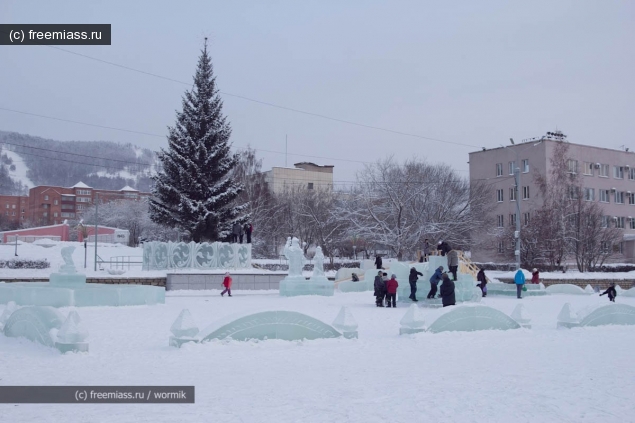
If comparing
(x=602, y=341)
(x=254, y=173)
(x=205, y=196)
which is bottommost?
(x=602, y=341)

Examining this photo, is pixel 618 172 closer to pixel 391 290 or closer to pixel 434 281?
pixel 434 281

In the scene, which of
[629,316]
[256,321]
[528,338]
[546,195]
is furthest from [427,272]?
[546,195]

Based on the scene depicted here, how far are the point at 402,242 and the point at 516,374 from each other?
38.3 m

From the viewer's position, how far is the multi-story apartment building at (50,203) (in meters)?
120

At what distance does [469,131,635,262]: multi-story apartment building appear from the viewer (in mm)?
57312

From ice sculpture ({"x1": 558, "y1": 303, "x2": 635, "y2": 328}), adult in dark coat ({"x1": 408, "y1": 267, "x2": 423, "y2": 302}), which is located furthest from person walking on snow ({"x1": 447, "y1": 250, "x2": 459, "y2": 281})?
ice sculpture ({"x1": 558, "y1": 303, "x2": 635, "y2": 328})

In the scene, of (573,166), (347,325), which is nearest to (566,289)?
(347,325)

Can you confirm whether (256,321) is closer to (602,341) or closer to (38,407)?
(38,407)

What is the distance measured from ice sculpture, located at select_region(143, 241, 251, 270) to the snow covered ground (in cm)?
1577

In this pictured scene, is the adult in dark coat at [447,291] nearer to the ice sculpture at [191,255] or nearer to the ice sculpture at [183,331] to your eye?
the ice sculpture at [183,331]

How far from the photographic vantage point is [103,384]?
926cm

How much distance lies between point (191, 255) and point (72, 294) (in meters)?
11.9

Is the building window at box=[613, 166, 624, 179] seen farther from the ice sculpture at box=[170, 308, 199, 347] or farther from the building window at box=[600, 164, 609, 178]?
the ice sculpture at box=[170, 308, 199, 347]

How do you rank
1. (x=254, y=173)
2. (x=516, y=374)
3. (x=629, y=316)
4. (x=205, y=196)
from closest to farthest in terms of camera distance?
(x=516, y=374), (x=629, y=316), (x=205, y=196), (x=254, y=173)
